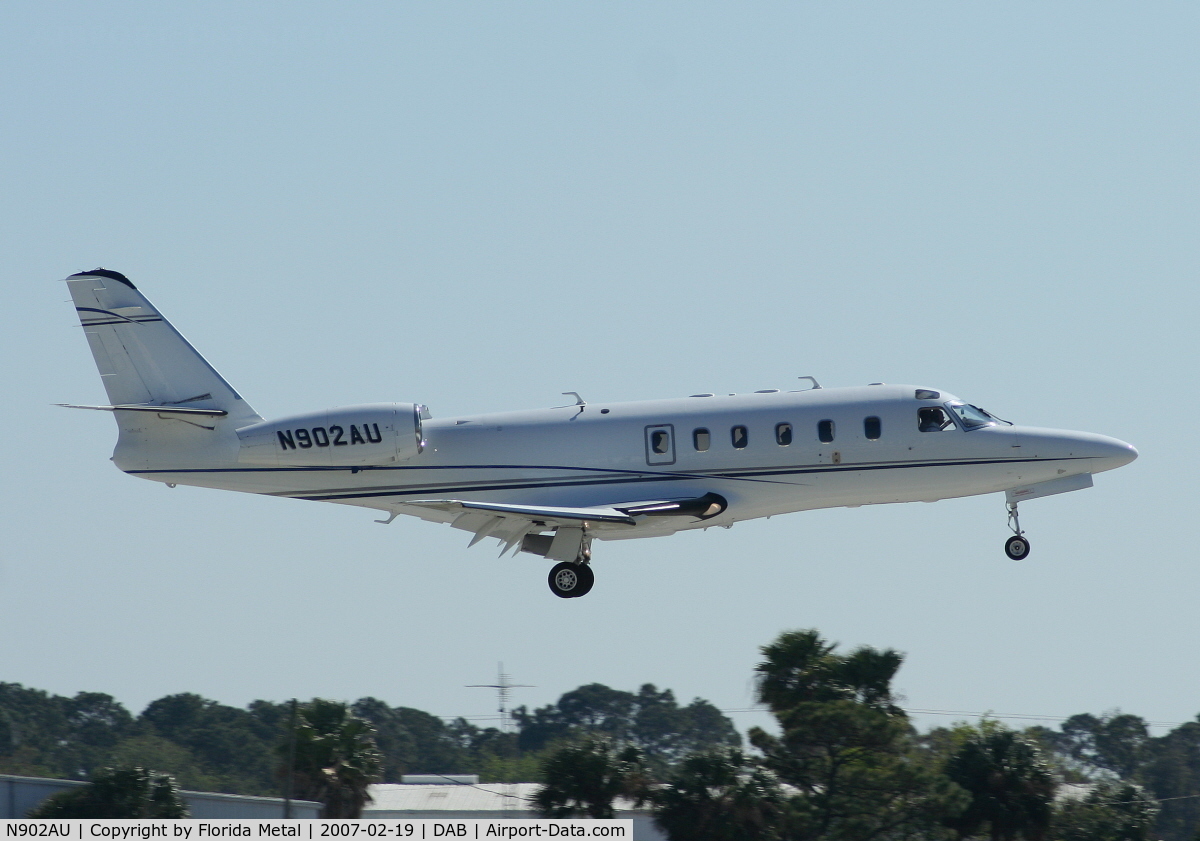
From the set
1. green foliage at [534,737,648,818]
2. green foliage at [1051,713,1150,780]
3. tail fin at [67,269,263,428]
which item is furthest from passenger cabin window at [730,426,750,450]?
green foliage at [1051,713,1150,780]

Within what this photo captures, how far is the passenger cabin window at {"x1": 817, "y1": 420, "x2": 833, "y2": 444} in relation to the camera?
2897cm

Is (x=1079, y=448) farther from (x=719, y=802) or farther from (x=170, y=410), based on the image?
(x=170, y=410)

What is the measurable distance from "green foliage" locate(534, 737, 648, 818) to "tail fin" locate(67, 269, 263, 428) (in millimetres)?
10819

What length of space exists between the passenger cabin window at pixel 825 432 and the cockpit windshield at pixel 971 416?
233 centimetres

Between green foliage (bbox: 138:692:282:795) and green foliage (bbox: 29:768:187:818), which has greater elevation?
green foliage (bbox: 138:692:282:795)

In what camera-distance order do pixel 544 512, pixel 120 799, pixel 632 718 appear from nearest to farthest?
pixel 544 512, pixel 120 799, pixel 632 718

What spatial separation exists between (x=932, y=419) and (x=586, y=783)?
12176 millimetres

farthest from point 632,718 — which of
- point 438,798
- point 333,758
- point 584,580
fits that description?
point 584,580

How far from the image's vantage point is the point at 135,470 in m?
31.1

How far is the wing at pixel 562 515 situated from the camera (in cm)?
2841

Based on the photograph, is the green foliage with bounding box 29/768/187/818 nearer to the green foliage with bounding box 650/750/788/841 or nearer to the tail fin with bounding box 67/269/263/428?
the tail fin with bounding box 67/269/263/428

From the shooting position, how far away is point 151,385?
31.5m

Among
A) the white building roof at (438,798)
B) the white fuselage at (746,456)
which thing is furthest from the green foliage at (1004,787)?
the white building roof at (438,798)
